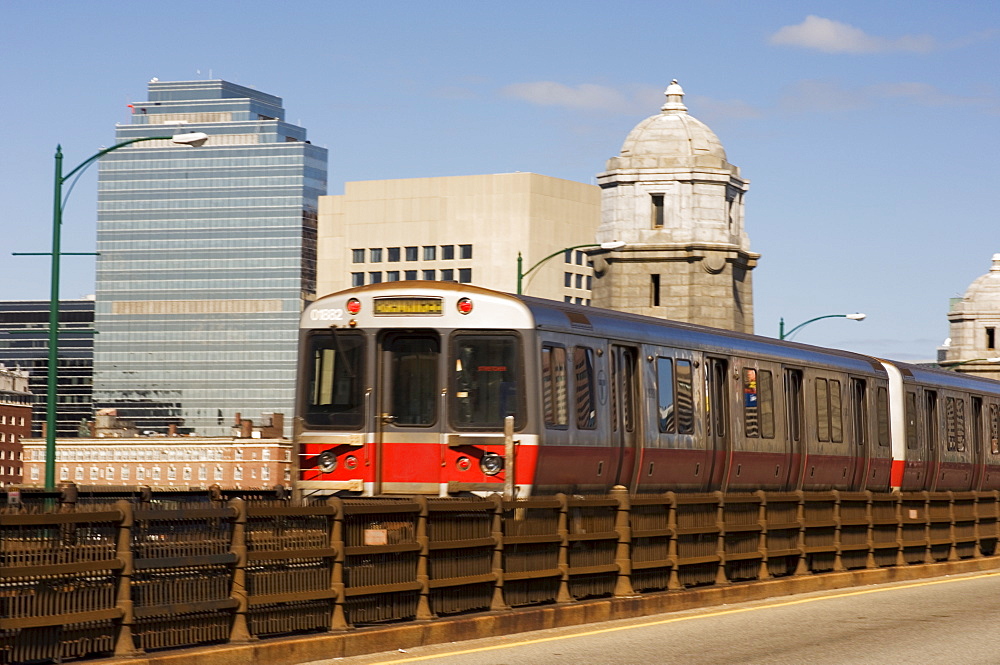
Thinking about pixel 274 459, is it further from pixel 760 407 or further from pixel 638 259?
pixel 760 407

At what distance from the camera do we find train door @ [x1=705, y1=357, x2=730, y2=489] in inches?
953

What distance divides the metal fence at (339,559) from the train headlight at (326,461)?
770 mm

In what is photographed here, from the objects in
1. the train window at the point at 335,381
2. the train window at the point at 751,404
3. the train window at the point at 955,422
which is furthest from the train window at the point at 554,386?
the train window at the point at 955,422

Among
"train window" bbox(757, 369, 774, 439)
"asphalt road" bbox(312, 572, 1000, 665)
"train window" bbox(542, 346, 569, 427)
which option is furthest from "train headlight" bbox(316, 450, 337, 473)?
"train window" bbox(757, 369, 774, 439)

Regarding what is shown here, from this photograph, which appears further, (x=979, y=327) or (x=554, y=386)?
(x=979, y=327)

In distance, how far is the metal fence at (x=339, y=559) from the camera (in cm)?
1105

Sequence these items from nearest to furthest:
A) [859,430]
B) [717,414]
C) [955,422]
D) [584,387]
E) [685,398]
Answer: [584,387]
[685,398]
[717,414]
[859,430]
[955,422]

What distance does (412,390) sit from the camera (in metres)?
20.0

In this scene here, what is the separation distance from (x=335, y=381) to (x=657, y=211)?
53.3 meters

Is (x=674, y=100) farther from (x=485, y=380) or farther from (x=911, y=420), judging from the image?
(x=485, y=380)

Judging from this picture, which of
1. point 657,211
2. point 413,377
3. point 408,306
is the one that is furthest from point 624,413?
point 657,211

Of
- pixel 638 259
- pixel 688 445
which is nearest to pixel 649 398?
pixel 688 445

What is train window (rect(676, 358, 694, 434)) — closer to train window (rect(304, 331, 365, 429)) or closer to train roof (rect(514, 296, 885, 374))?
train roof (rect(514, 296, 885, 374))

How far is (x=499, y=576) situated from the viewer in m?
15.5
